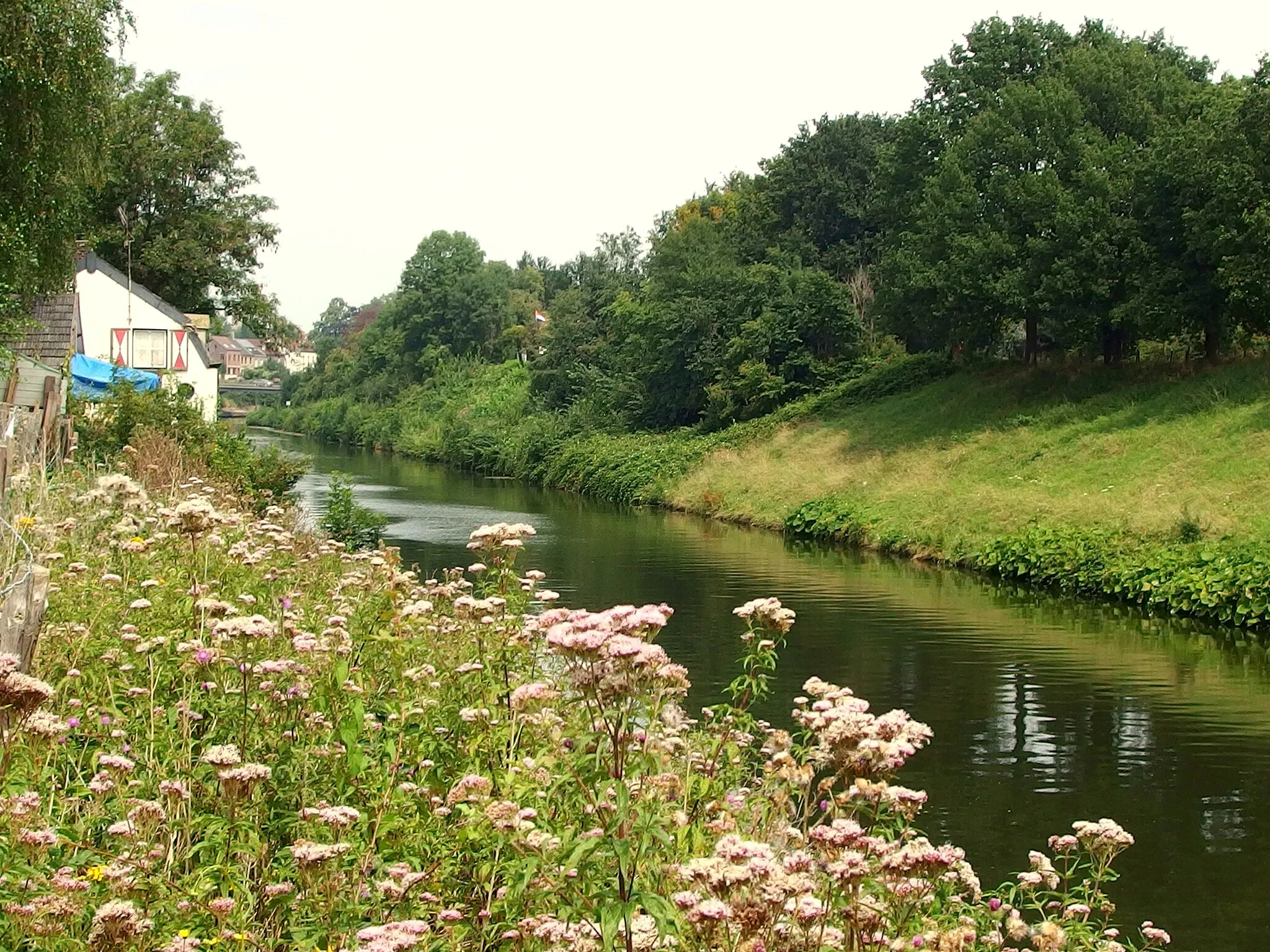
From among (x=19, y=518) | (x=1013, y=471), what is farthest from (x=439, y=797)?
(x=1013, y=471)

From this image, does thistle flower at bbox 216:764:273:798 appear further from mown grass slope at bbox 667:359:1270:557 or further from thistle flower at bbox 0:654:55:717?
mown grass slope at bbox 667:359:1270:557

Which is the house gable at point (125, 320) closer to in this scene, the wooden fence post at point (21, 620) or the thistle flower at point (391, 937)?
the wooden fence post at point (21, 620)

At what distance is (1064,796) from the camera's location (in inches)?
485

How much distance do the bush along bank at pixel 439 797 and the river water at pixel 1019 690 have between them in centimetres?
281

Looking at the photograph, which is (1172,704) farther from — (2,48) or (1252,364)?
(1252,364)

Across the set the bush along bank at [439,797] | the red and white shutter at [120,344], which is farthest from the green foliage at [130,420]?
the bush along bank at [439,797]

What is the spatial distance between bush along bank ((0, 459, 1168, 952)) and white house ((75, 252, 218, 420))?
3459 cm

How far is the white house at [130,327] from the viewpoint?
4094cm

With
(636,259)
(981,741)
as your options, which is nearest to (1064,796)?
(981,741)

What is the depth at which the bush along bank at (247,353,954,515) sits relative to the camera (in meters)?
49.8

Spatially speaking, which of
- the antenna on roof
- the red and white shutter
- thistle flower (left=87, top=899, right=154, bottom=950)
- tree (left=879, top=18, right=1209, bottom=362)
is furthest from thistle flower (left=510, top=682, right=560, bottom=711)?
the antenna on roof

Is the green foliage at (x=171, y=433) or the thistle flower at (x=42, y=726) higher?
the green foliage at (x=171, y=433)

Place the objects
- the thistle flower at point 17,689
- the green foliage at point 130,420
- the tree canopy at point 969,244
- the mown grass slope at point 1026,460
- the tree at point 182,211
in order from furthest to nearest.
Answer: the tree at point 182,211
the tree canopy at point 969,244
the mown grass slope at point 1026,460
the green foliage at point 130,420
the thistle flower at point 17,689

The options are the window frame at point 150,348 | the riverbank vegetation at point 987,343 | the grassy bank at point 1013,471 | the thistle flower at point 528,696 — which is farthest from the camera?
the window frame at point 150,348
